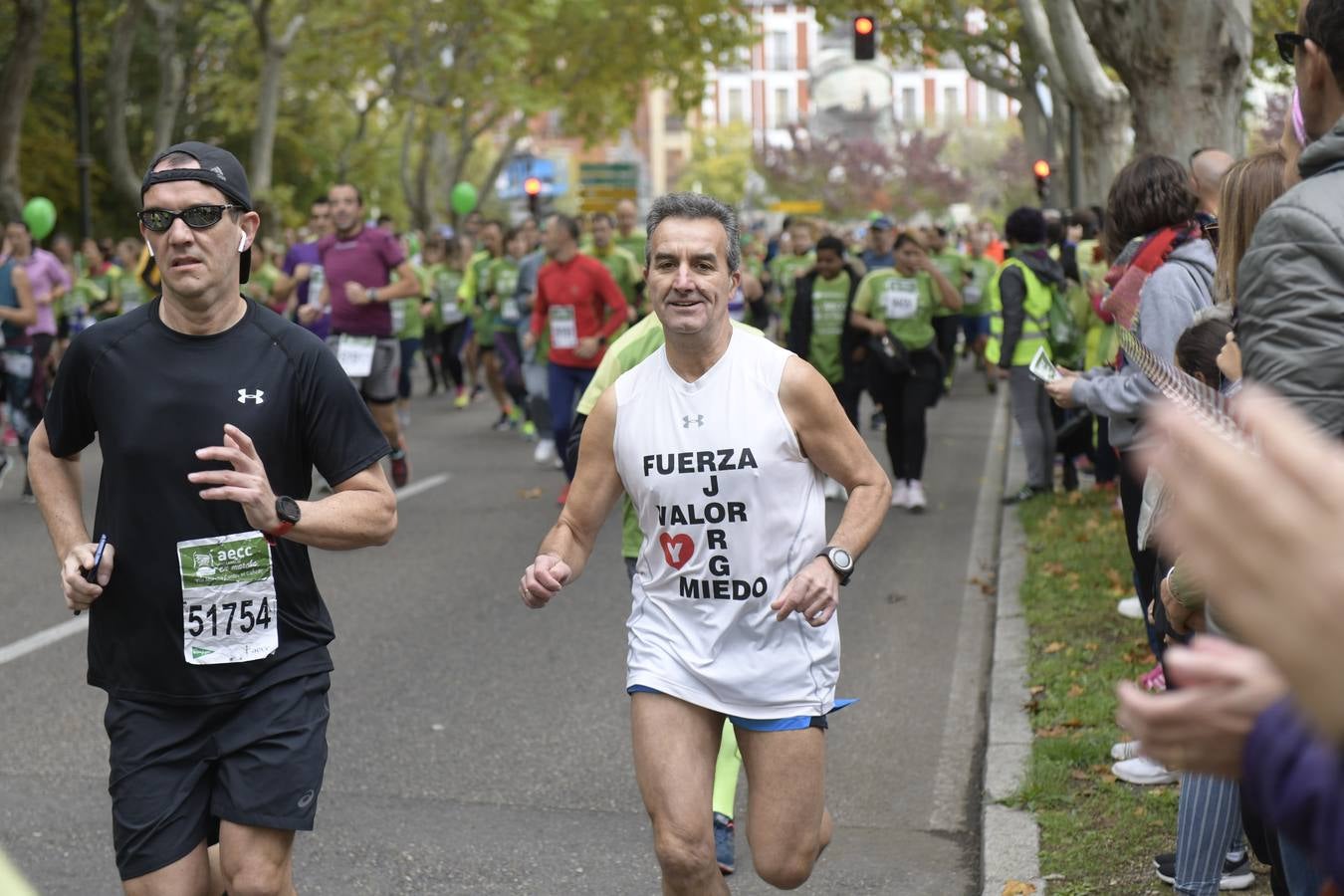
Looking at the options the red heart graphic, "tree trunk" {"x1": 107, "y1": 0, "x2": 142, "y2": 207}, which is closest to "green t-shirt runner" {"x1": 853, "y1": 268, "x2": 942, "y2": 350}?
the red heart graphic

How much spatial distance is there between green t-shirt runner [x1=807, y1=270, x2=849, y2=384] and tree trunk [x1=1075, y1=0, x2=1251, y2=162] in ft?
7.59

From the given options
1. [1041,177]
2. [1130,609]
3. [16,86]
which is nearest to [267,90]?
[16,86]

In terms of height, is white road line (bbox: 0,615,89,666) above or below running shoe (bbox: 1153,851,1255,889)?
below

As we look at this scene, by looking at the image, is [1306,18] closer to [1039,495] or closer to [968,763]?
[968,763]

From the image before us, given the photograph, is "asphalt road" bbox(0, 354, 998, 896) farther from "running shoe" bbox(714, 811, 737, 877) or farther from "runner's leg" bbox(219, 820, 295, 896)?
"runner's leg" bbox(219, 820, 295, 896)

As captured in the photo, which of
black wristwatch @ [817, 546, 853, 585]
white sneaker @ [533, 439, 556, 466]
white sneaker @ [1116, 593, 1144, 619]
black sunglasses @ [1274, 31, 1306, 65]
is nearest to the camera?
black sunglasses @ [1274, 31, 1306, 65]

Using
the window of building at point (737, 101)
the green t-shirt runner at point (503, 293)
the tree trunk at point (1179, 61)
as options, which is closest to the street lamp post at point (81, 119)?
the green t-shirt runner at point (503, 293)

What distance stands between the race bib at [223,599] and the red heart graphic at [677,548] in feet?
3.07

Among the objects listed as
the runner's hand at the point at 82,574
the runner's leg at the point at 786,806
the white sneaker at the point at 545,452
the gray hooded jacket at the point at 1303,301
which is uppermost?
the gray hooded jacket at the point at 1303,301

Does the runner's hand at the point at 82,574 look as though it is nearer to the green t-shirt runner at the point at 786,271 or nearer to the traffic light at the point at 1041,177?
the green t-shirt runner at the point at 786,271

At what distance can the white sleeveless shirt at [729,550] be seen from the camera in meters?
4.27

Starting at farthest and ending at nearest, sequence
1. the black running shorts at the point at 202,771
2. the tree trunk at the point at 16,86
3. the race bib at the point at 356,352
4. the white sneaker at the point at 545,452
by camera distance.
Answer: the tree trunk at the point at 16,86 → the white sneaker at the point at 545,452 → the race bib at the point at 356,352 → the black running shorts at the point at 202,771

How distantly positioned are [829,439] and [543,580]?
2.47 ft

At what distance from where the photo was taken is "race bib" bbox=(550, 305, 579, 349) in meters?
13.2
